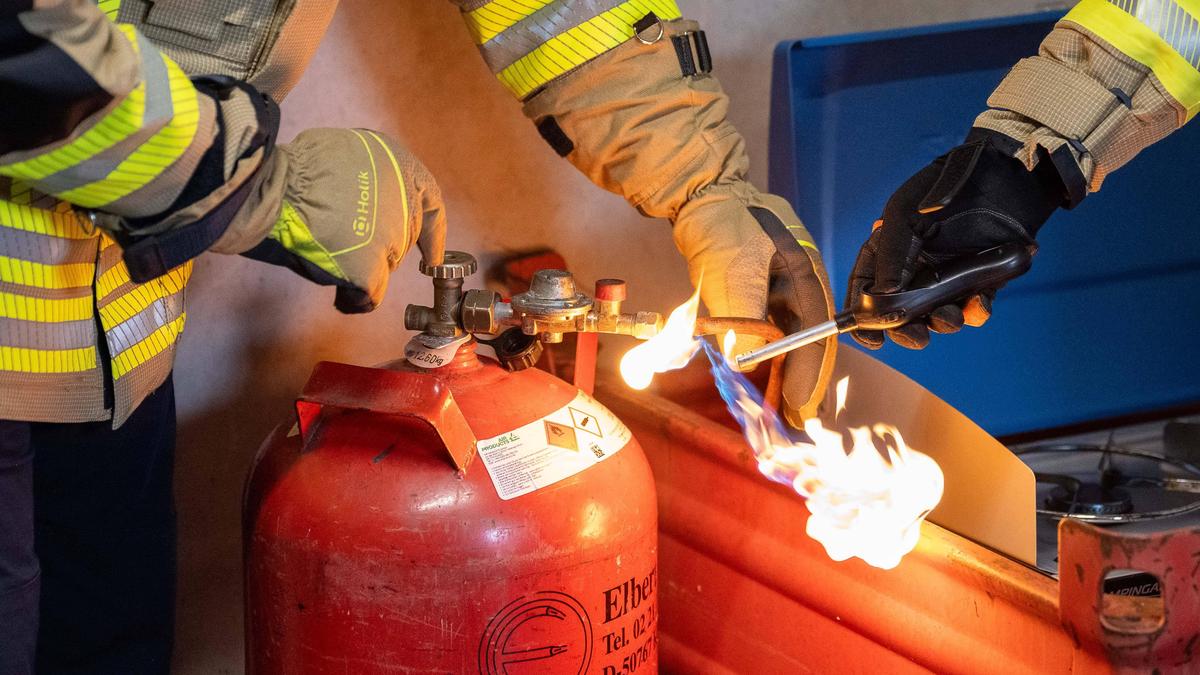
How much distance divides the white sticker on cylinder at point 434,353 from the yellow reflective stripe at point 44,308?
0.31 metres

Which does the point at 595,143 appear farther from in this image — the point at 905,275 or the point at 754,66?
the point at 754,66

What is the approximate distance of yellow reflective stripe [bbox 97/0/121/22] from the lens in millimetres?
966

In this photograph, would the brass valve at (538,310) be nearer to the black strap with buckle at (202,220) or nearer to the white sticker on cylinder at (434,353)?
the white sticker on cylinder at (434,353)

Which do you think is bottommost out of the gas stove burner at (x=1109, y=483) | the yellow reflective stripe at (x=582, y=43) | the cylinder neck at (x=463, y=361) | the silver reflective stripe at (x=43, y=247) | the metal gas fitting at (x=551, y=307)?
the gas stove burner at (x=1109, y=483)

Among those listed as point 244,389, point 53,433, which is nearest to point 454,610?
point 53,433

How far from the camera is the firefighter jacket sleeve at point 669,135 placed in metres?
1.19

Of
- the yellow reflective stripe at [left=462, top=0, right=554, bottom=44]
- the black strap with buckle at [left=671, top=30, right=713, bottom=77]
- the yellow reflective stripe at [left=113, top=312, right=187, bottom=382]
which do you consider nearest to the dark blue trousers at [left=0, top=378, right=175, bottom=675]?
the yellow reflective stripe at [left=113, top=312, right=187, bottom=382]

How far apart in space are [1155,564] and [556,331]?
1.74ft

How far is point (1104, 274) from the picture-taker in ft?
5.85

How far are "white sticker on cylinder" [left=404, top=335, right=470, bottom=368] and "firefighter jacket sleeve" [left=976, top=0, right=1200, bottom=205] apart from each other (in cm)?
58

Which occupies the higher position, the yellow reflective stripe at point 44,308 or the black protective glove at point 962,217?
the black protective glove at point 962,217

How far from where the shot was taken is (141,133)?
→ 79 cm

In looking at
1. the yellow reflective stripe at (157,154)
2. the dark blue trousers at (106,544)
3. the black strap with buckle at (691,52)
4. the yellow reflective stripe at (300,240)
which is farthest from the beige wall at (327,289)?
the yellow reflective stripe at (157,154)

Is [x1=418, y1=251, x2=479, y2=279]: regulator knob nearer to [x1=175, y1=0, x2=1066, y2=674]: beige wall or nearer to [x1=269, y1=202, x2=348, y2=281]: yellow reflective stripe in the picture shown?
[x1=269, y1=202, x2=348, y2=281]: yellow reflective stripe
